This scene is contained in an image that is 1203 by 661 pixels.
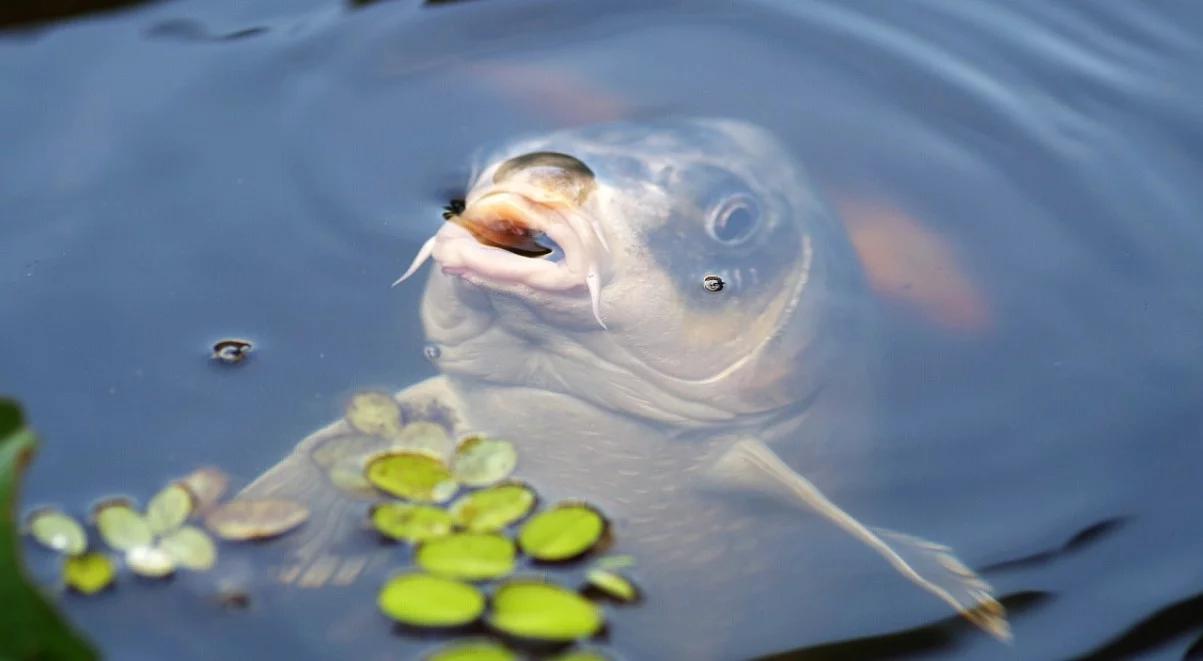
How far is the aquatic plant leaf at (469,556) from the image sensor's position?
91.0 inches

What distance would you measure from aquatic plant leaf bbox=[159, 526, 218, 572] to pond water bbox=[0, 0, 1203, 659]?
1.5 inches

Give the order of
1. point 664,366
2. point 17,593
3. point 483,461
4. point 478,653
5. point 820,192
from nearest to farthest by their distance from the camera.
A: 1. point 17,593
2. point 478,653
3. point 483,461
4. point 664,366
5. point 820,192

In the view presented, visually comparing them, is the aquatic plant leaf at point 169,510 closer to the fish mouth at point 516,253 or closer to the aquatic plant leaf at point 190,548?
the aquatic plant leaf at point 190,548

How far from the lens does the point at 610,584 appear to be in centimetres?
242

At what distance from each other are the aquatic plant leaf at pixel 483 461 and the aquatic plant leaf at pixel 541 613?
0.30m

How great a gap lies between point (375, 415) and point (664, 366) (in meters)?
0.64

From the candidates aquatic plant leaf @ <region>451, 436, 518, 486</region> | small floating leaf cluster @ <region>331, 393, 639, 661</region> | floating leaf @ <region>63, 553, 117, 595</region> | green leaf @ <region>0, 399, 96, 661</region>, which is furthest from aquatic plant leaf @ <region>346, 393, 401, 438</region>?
green leaf @ <region>0, 399, 96, 661</region>

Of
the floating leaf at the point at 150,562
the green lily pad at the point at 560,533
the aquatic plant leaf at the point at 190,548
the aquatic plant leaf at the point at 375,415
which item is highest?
the aquatic plant leaf at the point at 375,415

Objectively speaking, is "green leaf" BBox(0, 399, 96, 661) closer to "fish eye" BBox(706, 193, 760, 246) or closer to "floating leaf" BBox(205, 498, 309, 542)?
"floating leaf" BBox(205, 498, 309, 542)

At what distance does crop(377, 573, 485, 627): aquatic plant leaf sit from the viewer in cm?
225

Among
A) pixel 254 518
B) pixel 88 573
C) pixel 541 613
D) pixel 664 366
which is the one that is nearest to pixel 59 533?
pixel 88 573

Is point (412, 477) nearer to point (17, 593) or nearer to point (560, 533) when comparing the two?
point (560, 533)

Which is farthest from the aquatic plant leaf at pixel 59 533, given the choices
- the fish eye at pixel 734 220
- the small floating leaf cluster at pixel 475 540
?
the fish eye at pixel 734 220

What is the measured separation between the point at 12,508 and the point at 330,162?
1.75 meters
